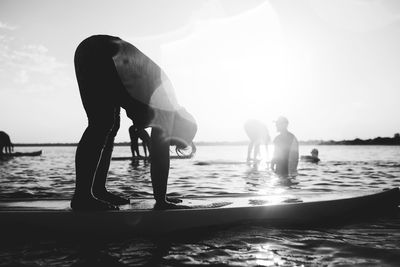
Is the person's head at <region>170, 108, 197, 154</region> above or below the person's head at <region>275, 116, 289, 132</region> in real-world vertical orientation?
below

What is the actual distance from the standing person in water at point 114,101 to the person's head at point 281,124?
233 inches

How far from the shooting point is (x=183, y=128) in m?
3.58

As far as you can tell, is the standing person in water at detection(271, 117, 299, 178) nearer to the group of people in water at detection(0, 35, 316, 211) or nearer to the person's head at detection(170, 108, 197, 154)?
the person's head at detection(170, 108, 197, 154)

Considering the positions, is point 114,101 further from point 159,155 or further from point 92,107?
point 159,155

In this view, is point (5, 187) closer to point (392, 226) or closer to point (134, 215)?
point (134, 215)

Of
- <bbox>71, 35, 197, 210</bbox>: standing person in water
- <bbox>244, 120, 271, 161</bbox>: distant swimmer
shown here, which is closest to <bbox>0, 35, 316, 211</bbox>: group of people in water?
<bbox>71, 35, 197, 210</bbox>: standing person in water

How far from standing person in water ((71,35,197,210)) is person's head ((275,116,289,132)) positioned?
5913 mm

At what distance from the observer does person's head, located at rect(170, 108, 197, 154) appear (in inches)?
140

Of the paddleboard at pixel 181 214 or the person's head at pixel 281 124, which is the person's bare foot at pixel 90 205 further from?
the person's head at pixel 281 124

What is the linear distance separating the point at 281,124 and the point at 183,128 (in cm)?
591

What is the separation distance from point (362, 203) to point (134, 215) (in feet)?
10.0

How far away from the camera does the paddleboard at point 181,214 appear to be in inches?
125

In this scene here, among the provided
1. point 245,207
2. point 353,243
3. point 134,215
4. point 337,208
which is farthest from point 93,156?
point 337,208

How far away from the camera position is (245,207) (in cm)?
367
